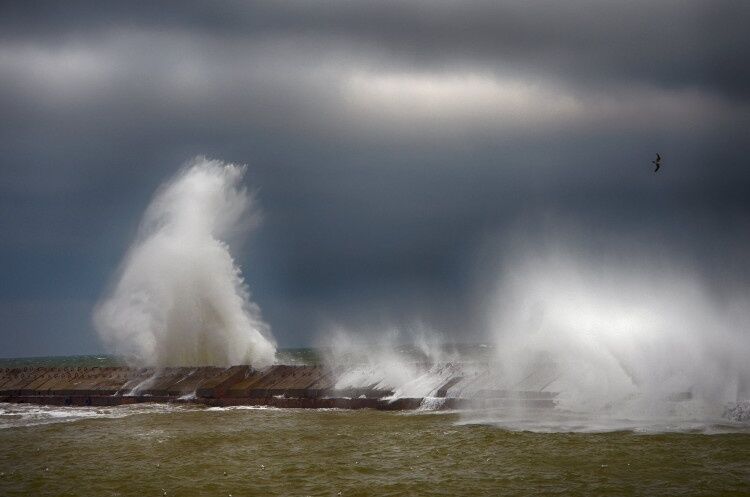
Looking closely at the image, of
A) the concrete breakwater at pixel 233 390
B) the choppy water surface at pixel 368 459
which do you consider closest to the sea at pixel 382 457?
the choppy water surface at pixel 368 459

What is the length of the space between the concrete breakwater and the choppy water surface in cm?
244

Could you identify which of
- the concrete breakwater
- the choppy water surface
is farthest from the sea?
the concrete breakwater

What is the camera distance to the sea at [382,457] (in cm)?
1730

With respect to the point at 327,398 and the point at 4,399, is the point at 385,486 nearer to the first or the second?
the point at 327,398

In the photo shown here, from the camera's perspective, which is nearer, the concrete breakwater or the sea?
the sea

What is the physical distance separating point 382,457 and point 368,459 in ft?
1.26

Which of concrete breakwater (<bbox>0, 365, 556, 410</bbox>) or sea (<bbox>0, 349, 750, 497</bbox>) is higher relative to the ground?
concrete breakwater (<bbox>0, 365, 556, 410</bbox>)

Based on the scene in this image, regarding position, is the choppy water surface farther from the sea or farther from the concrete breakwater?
the concrete breakwater

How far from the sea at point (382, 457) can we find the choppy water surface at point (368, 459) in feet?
0.12

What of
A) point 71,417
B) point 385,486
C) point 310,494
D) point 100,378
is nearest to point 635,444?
point 385,486

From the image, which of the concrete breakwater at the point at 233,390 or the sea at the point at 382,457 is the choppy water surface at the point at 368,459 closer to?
the sea at the point at 382,457

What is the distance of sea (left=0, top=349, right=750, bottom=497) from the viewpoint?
56.7ft

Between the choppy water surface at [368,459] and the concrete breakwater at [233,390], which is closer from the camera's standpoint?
the choppy water surface at [368,459]

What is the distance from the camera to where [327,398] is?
31.9 meters
